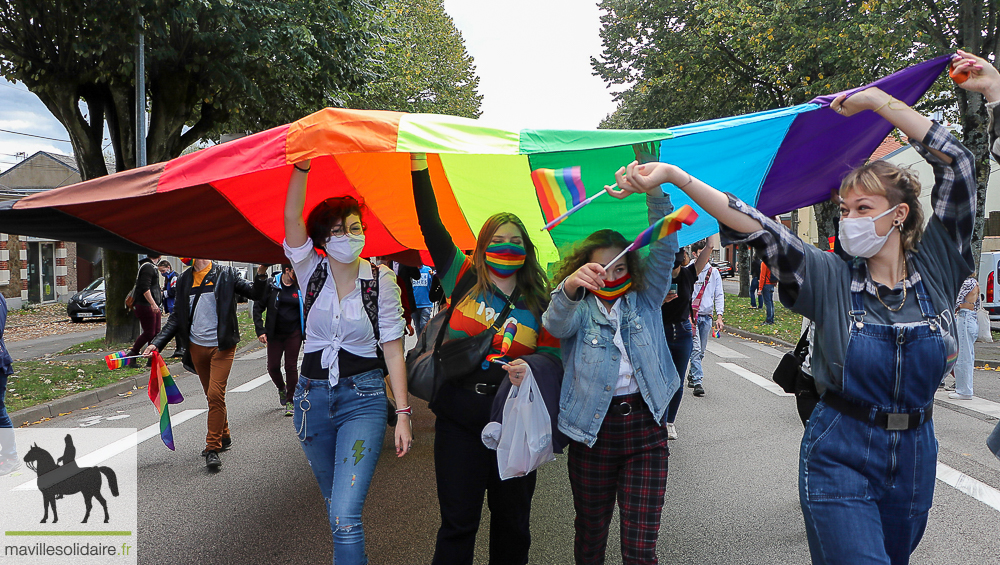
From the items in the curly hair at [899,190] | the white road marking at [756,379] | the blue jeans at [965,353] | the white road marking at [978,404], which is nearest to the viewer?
the curly hair at [899,190]

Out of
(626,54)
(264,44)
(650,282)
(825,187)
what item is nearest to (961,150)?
(650,282)

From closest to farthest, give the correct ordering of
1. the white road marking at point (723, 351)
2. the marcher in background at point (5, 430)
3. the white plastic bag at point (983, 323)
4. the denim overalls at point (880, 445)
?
the denim overalls at point (880, 445) < the marcher in background at point (5, 430) < the white plastic bag at point (983, 323) < the white road marking at point (723, 351)

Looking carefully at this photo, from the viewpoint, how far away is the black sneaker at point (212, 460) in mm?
5805

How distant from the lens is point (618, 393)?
2932 millimetres

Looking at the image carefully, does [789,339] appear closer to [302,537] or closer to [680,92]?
[680,92]

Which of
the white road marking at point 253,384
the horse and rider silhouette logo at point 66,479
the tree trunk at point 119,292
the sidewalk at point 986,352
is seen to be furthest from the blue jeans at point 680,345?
the tree trunk at point 119,292

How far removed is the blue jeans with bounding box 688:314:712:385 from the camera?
8.77 m

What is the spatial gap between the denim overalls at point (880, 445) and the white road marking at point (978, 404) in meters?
6.71

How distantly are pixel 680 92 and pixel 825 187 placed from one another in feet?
57.2

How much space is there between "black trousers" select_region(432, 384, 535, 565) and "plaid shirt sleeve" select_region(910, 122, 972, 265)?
6.15 ft

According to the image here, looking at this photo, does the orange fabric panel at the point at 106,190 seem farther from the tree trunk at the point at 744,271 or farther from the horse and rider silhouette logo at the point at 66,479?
the tree trunk at the point at 744,271

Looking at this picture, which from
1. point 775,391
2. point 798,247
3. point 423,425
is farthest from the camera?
point 775,391

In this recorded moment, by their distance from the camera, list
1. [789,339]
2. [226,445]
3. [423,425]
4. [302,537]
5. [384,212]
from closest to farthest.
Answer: [302,537] → [384,212] → [226,445] → [423,425] → [789,339]

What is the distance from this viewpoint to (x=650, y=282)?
120 inches
